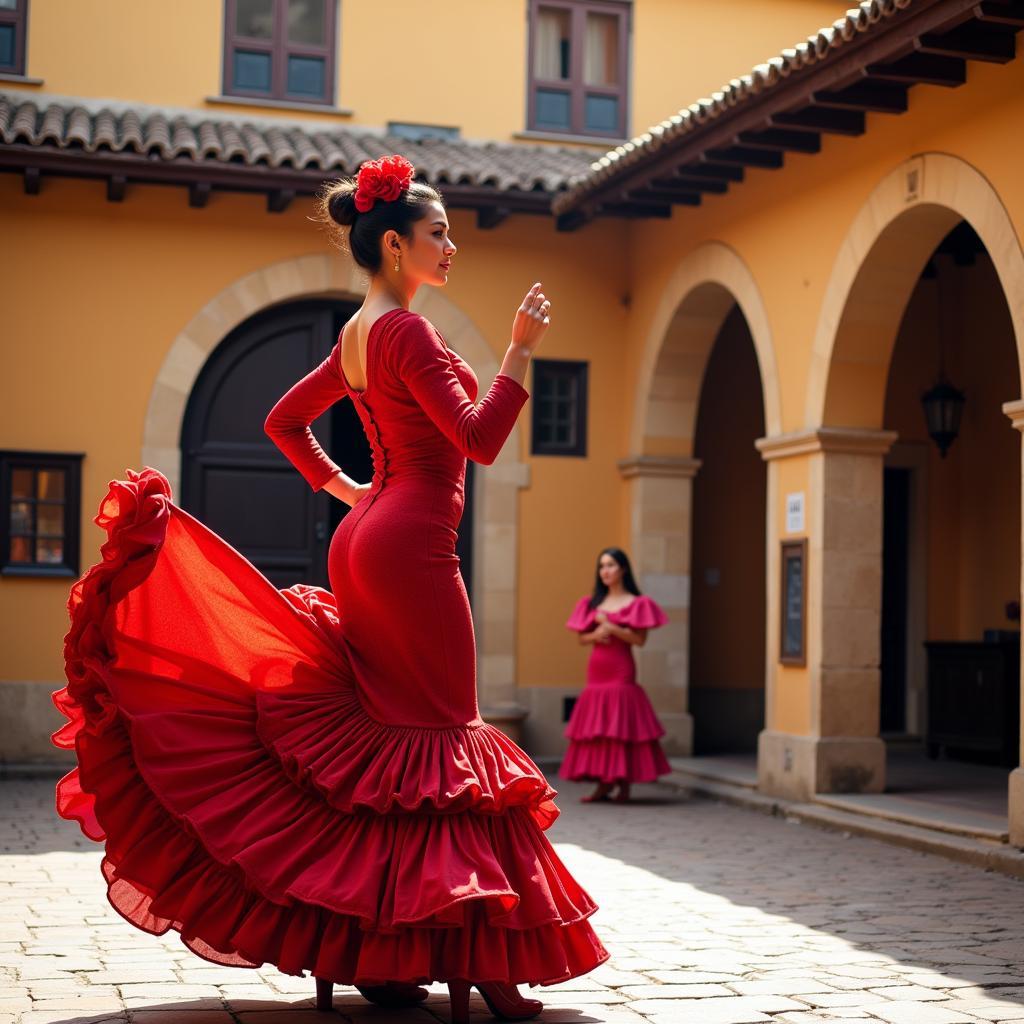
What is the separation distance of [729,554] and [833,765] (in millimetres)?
4488

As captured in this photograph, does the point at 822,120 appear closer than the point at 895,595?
Yes

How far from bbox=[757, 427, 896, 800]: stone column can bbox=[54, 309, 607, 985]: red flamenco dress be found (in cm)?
650

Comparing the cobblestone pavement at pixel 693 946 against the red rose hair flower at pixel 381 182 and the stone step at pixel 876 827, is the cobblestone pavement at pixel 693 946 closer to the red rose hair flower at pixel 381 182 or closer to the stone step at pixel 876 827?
the stone step at pixel 876 827

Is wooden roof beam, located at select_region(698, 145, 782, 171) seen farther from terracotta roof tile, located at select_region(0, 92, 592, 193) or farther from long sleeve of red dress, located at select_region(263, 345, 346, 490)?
long sleeve of red dress, located at select_region(263, 345, 346, 490)

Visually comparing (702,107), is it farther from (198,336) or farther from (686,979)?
(686,979)

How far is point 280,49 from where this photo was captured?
14.6 meters

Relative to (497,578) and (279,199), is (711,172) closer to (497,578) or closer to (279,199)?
(279,199)

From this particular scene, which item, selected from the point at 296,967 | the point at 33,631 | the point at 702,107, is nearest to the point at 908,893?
the point at 296,967

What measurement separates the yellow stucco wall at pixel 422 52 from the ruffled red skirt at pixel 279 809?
35.5 feet

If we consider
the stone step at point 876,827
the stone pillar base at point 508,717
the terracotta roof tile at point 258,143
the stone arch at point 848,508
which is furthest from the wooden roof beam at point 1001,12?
the stone pillar base at point 508,717

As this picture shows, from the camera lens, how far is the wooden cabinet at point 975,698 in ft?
42.7

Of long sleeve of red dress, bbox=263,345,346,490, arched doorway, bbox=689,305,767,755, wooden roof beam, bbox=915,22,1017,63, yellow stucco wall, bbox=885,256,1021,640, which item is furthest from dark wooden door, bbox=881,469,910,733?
long sleeve of red dress, bbox=263,345,346,490

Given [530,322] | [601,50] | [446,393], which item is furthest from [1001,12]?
[601,50]

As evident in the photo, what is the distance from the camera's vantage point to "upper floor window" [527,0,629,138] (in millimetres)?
15398
